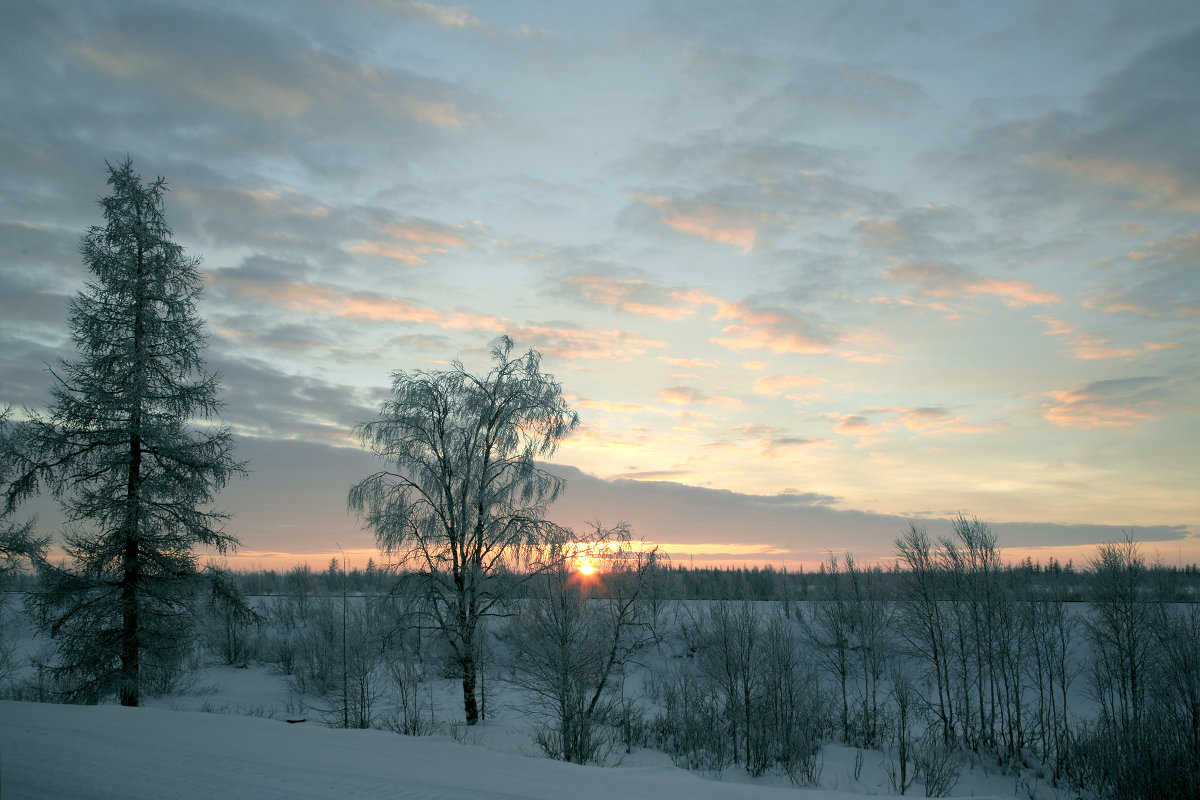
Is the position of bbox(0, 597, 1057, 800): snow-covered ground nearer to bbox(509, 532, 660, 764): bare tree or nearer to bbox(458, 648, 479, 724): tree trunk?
bbox(509, 532, 660, 764): bare tree

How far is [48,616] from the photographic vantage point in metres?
20.1

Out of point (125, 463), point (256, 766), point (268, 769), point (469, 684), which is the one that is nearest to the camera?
point (268, 769)

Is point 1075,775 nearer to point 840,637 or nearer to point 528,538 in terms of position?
point 840,637

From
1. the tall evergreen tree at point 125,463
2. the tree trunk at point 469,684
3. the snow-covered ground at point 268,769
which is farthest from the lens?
the tree trunk at point 469,684

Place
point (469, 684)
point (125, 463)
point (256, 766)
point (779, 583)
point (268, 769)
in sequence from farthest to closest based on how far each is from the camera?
point (779, 583) → point (469, 684) → point (125, 463) → point (256, 766) → point (268, 769)

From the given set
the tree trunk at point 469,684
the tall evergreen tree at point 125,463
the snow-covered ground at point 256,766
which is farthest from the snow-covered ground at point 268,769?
the tree trunk at point 469,684

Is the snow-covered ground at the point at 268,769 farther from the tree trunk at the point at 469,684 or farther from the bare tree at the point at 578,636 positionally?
the tree trunk at the point at 469,684

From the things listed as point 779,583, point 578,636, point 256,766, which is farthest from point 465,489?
point 779,583

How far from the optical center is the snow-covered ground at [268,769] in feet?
27.2

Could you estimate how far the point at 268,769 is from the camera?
912cm

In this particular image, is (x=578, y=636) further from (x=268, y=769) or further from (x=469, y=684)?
(x=268, y=769)

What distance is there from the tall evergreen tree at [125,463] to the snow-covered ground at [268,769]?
8080 mm

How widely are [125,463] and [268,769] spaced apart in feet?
48.1

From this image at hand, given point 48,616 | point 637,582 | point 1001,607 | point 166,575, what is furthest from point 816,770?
point 48,616
